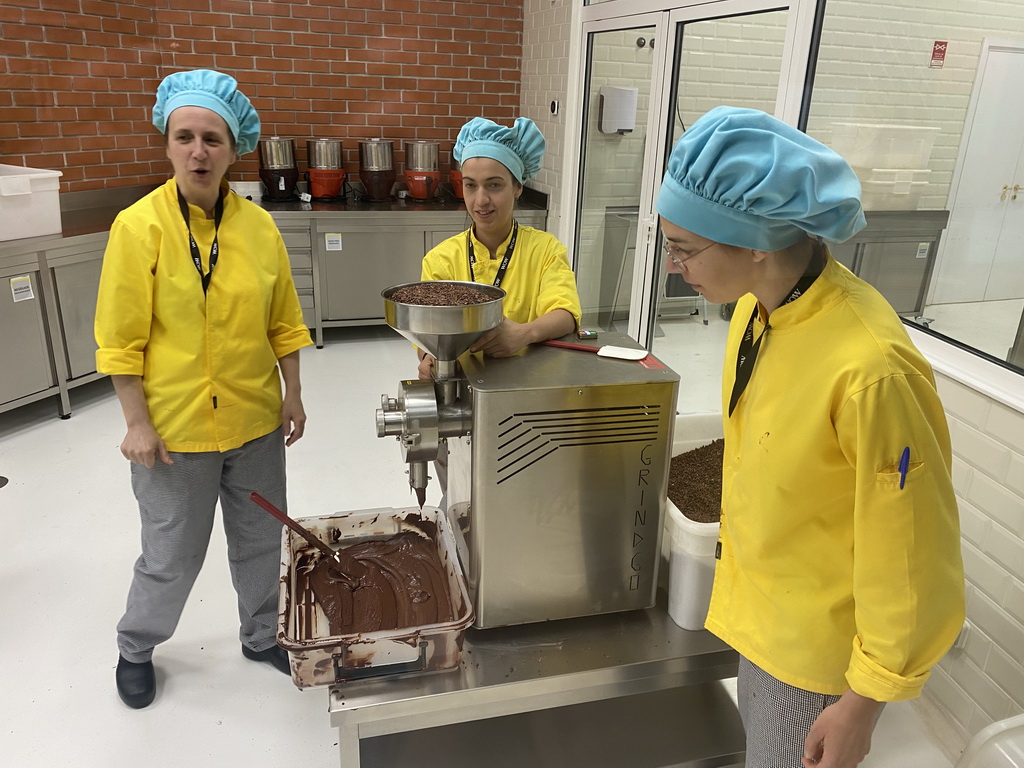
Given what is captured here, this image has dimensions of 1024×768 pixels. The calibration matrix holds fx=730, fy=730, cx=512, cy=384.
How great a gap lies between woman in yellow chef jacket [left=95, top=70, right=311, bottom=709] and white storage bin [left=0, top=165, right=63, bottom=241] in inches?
87.2

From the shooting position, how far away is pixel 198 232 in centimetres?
166

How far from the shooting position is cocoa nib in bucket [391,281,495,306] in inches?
54.6

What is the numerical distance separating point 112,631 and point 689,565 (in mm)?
1831

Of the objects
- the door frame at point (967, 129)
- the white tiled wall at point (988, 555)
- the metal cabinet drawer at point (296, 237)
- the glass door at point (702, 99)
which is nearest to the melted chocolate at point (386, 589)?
the white tiled wall at point (988, 555)

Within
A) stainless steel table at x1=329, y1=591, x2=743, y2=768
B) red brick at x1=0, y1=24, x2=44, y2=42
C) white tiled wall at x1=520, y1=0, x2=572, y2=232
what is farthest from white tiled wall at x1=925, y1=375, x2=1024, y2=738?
red brick at x1=0, y1=24, x2=44, y2=42

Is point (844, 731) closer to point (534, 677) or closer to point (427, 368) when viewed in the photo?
point (534, 677)

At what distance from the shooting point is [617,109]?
14.2 feet

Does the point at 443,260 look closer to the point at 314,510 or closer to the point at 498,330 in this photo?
the point at 498,330

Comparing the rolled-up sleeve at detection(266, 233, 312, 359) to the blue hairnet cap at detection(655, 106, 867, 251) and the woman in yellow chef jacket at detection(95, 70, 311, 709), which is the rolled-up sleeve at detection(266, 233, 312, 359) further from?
the blue hairnet cap at detection(655, 106, 867, 251)

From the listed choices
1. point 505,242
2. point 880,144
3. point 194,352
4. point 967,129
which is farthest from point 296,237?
point 967,129

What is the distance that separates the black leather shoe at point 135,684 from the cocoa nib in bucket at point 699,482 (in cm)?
151

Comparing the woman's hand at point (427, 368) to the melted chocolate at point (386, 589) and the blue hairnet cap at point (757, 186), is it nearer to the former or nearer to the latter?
the melted chocolate at point (386, 589)

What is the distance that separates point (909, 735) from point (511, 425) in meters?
1.55

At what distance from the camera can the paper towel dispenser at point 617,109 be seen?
4.23 m
